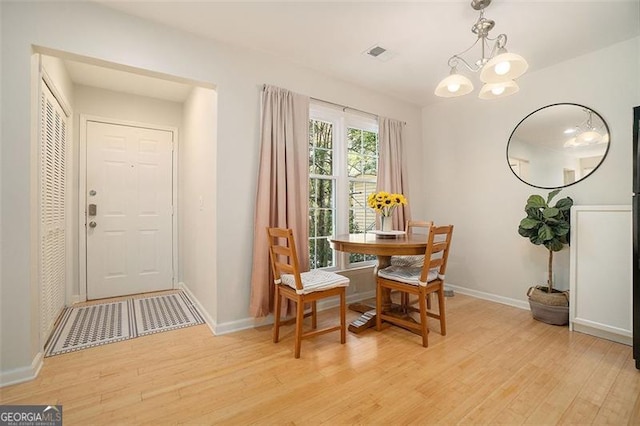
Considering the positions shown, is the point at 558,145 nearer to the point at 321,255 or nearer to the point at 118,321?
the point at 321,255

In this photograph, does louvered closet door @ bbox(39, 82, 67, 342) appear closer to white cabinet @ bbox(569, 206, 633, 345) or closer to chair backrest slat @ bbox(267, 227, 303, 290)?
chair backrest slat @ bbox(267, 227, 303, 290)

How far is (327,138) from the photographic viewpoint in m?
3.27

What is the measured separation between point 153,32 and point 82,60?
0.54m

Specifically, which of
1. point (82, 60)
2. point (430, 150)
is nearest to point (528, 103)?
point (430, 150)

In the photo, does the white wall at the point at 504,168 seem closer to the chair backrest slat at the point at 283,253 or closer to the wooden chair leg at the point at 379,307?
the wooden chair leg at the point at 379,307

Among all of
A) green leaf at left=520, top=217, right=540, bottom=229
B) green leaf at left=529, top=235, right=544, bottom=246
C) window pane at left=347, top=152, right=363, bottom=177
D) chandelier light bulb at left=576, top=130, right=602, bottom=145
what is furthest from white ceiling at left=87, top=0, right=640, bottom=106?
green leaf at left=529, top=235, right=544, bottom=246

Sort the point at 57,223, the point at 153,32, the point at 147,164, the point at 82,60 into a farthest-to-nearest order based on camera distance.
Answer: the point at 147,164 → the point at 57,223 → the point at 153,32 → the point at 82,60

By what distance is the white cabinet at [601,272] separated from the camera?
2.26 metres

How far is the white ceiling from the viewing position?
205 centimetres

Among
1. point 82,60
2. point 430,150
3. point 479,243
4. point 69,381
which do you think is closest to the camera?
point 69,381

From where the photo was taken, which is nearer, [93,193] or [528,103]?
[528,103]

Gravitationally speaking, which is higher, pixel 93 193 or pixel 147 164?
pixel 147 164

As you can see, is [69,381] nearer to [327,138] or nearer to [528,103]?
[327,138]

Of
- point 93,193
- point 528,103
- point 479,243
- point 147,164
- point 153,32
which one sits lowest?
point 479,243
